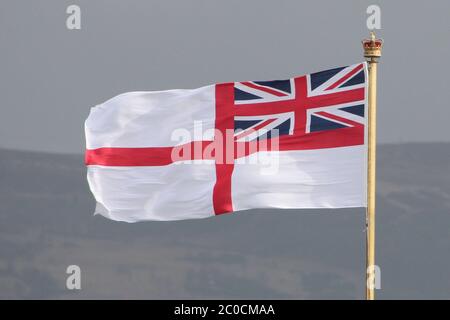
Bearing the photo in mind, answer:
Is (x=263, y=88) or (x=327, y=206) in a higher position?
(x=263, y=88)

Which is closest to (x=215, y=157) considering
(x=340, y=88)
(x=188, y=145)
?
(x=188, y=145)

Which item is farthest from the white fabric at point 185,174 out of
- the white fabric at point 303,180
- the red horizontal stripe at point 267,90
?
the red horizontal stripe at point 267,90

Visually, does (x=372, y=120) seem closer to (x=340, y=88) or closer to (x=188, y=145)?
(x=340, y=88)

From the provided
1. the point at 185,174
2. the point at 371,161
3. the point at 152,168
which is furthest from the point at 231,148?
the point at 371,161

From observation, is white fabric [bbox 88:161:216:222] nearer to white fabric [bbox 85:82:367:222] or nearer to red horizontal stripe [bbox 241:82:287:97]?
white fabric [bbox 85:82:367:222]

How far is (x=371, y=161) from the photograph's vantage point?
2242cm

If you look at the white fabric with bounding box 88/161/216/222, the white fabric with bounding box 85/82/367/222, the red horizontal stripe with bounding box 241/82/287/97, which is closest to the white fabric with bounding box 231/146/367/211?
the white fabric with bounding box 85/82/367/222

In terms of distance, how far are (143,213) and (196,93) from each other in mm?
1781

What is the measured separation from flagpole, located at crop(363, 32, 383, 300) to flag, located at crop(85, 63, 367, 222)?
484 millimetres

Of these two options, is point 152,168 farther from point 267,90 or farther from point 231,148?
point 267,90

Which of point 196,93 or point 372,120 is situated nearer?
point 372,120

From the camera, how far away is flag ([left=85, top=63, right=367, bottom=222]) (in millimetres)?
23500

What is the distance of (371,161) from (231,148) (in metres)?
2.49

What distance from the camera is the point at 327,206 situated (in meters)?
23.4
